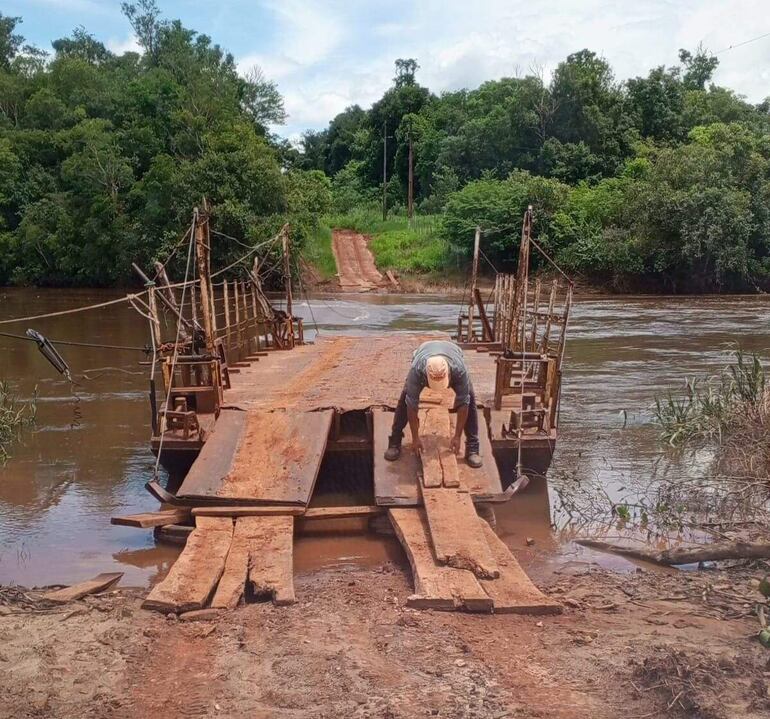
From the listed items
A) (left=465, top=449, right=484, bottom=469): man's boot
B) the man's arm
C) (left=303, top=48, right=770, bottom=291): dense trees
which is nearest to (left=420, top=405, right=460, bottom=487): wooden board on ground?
the man's arm

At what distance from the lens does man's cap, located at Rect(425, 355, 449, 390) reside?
6.86 m

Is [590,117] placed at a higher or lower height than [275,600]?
higher

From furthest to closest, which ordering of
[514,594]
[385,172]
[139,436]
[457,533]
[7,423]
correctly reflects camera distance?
[385,172] < [139,436] < [7,423] < [457,533] < [514,594]

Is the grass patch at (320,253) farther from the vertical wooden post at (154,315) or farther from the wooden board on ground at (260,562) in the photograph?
the wooden board on ground at (260,562)

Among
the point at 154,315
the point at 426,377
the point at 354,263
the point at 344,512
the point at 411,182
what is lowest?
the point at 344,512

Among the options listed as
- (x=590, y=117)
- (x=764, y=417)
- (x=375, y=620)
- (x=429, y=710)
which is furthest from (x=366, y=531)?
(x=590, y=117)

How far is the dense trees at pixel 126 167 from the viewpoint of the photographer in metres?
32.8

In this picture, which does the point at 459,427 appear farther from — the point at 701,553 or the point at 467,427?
the point at 701,553

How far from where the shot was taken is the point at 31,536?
7773 millimetres

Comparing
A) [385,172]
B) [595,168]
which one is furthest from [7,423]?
[385,172]

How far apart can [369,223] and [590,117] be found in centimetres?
1359

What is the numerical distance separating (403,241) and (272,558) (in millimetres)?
38232

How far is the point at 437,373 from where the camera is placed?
22.5 feet

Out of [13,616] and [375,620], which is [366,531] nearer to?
[375,620]
